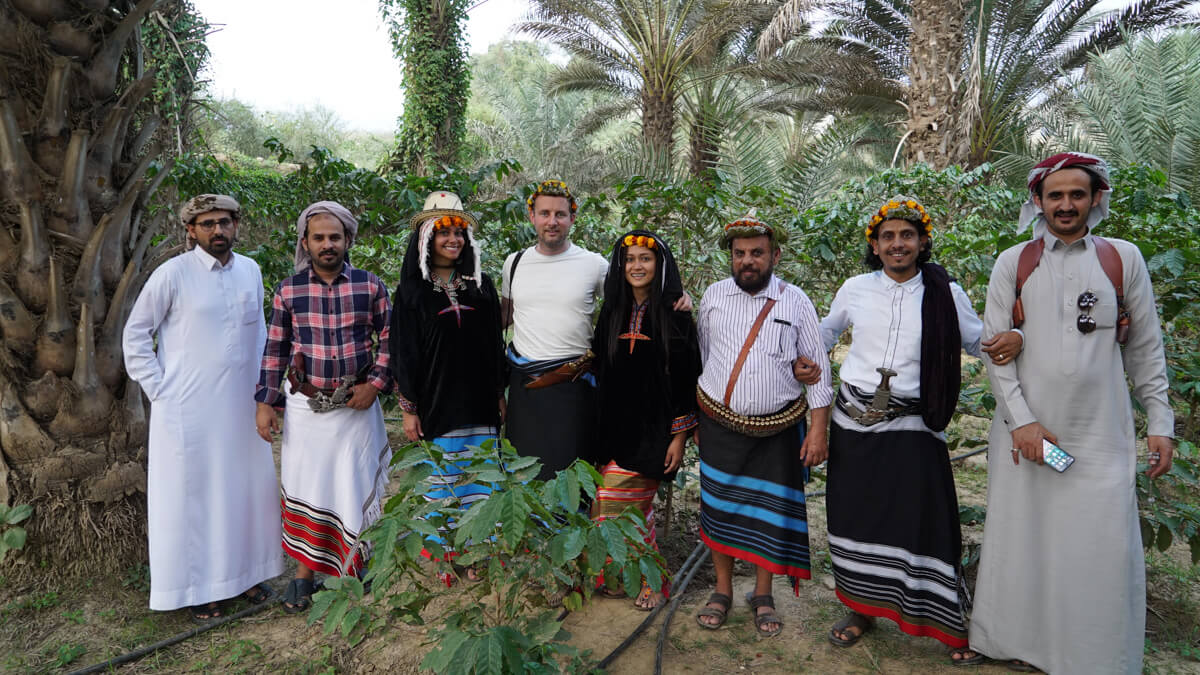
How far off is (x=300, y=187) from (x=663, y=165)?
545 centimetres

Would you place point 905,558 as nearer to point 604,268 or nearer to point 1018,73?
point 604,268

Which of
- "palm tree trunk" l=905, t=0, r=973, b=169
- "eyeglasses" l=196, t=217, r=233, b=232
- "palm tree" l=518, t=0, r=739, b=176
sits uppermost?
"palm tree" l=518, t=0, r=739, b=176

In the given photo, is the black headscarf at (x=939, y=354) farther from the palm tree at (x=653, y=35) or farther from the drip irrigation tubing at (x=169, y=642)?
the palm tree at (x=653, y=35)

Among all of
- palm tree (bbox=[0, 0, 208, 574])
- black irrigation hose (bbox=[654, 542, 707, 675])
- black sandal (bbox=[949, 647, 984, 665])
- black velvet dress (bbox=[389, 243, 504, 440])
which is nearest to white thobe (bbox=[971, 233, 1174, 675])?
black sandal (bbox=[949, 647, 984, 665])

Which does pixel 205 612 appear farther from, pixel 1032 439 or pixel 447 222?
pixel 1032 439

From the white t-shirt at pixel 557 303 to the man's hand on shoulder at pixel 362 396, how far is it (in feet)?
2.19

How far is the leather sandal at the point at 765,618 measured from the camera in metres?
3.07

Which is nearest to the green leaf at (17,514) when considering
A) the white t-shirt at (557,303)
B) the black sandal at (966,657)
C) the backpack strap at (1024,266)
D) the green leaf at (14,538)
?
the green leaf at (14,538)

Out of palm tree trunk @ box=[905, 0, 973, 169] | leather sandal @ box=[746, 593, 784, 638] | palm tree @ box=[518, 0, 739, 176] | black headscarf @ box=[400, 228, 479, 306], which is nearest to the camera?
leather sandal @ box=[746, 593, 784, 638]

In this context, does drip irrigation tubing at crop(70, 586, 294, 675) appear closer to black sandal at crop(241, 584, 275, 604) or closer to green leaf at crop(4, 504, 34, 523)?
black sandal at crop(241, 584, 275, 604)

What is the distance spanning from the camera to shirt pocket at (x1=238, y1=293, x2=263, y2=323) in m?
3.30

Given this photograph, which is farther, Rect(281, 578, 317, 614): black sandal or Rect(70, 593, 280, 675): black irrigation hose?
Rect(281, 578, 317, 614): black sandal

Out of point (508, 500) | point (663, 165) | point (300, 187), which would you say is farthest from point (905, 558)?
point (663, 165)

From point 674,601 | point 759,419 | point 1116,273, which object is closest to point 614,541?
point 759,419
